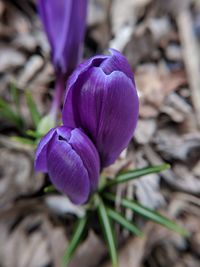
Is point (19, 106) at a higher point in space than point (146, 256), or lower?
higher

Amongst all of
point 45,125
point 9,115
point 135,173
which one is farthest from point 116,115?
point 9,115

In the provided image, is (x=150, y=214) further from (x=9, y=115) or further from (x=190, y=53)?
(x=190, y=53)

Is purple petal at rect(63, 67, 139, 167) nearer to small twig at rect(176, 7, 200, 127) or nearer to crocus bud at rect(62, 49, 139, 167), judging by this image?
crocus bud at rect(62, 49, 139, 167)

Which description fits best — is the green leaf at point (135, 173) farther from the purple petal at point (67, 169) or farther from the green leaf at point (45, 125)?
the green leaf at point (45, 125)

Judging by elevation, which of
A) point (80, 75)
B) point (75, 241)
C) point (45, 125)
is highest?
point (80, 75)

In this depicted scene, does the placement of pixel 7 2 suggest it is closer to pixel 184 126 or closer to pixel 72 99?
pixel 184 126

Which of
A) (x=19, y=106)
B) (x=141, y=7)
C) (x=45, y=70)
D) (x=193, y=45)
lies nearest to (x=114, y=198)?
(x=19, y=106)

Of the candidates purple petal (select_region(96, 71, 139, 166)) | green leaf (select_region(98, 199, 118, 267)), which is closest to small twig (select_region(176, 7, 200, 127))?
green leaf (select_region(98, 199, 118, 267))
